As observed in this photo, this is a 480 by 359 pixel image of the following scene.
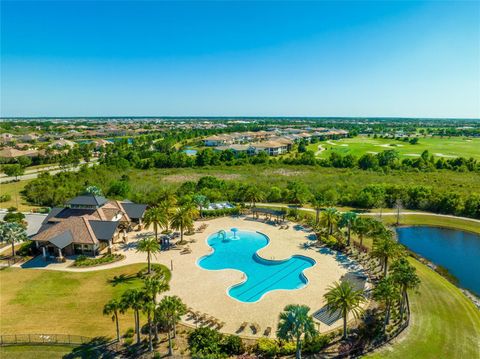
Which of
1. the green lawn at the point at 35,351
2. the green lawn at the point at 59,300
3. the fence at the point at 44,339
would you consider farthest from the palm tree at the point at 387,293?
the green lawn at the point at 35,351

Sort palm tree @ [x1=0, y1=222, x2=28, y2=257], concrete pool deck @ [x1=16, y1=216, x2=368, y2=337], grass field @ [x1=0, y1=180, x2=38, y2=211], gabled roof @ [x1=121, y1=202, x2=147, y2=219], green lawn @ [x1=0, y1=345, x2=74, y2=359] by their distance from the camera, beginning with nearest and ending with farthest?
1. green lawn @ [x1=0, y1=345, x2=74, y2=359]
2. concrete pool deck @ [x1=16, y1=216, x2=368, y2=337]
3. palm tree @ [x1=0, y1=222, x2=28, y2=257]
4. gabled roof @ [x1=121, y1=202, x2=147, y2=219]
5. grass field @ [x1=0, y1=180, x2=38, y2=211]

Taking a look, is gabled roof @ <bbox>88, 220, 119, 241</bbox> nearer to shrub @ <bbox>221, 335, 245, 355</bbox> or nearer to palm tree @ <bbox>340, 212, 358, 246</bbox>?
shrub @ <bbox>221, 335, 245, 355</bbox>

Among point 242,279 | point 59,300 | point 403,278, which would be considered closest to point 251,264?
point 242,279

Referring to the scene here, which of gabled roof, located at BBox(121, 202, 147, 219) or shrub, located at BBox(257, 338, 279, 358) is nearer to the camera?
shrub, located at BBox(257, 338, 279, 358)

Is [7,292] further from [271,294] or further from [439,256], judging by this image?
[439,256]

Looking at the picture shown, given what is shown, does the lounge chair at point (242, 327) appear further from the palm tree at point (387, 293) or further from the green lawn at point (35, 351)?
the green lawn at point (35, 351)

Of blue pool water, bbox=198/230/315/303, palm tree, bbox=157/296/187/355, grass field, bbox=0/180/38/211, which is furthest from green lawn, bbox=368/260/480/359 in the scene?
grass field, bbox=0/180/38/211

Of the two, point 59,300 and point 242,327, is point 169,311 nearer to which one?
point 242,327

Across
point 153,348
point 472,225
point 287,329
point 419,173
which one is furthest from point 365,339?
point 419,173
